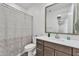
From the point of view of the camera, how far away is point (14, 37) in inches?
67.8

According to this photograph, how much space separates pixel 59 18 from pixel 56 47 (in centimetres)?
74

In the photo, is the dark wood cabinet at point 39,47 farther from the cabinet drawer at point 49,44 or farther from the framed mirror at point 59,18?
the framed mirror at point 59,18

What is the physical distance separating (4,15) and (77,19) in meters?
1.62

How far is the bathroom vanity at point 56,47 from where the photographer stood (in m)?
1.05

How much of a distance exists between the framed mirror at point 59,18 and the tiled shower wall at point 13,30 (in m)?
0.54

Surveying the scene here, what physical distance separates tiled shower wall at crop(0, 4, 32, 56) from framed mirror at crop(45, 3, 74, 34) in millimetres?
543

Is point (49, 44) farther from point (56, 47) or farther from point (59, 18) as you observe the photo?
point (59, 18)

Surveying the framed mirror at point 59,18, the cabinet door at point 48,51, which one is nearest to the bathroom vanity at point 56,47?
the cabinet door at point 48,51

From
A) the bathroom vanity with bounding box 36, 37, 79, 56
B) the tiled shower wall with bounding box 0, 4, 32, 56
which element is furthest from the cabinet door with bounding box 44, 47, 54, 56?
the tiled shower wall with bounding box 0, 4, 32, 56

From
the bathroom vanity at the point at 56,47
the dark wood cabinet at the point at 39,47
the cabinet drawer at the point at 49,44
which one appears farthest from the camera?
→ the dark wood cabinet at the point at 39,47

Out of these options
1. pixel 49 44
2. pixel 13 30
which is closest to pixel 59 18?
pixel 49 44

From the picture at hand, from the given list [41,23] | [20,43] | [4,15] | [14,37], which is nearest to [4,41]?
[14,37]

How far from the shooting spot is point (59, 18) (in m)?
1.65

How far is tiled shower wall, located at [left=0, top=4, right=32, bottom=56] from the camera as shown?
1.49 meters
